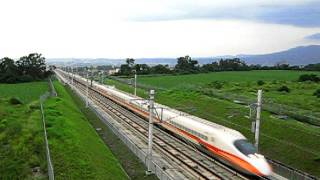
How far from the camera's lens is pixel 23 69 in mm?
146250

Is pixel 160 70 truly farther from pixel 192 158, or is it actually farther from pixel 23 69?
pixel 192 158

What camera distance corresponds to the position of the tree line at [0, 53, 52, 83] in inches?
5487

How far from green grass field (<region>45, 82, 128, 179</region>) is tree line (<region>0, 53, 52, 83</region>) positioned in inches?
3651

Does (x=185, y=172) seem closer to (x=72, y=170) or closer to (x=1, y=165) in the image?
(x=72, y=170)

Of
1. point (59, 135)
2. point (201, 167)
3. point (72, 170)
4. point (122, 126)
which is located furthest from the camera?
point (122, 126)

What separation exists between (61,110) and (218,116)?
2115cm

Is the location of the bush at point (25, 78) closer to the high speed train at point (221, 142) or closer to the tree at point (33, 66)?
the tree at point (33, 66)

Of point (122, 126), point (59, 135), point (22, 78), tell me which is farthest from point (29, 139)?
point (22, 78)

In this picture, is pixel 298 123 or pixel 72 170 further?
pixel 298 123

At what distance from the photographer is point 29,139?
145 feet

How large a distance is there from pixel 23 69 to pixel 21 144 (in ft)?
360

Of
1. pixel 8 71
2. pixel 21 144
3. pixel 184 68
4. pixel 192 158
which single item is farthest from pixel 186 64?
pixel 192 158

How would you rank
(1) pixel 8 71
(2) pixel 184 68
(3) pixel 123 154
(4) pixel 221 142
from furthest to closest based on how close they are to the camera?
(2) pixel 184 68 < (1) pixel 8 71 < (3) pixel 123 154 < (4) pixel 221 142

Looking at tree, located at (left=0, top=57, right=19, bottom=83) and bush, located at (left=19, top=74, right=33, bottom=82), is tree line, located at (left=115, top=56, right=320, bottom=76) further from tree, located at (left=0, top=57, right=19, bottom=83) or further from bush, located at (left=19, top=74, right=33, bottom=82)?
tree, located at (left=0, top=57, right=19, bottom=83)
